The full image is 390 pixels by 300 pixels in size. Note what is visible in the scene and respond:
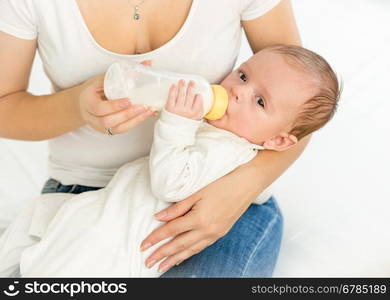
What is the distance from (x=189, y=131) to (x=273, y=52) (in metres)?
0.28

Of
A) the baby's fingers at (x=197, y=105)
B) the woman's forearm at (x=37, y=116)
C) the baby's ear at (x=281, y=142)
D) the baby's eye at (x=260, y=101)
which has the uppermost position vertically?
the baby's fingers at (x=197, y=105)

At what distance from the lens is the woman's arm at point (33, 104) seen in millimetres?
1182

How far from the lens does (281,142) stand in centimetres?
135

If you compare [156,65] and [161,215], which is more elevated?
[156,65]

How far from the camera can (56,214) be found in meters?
1.28

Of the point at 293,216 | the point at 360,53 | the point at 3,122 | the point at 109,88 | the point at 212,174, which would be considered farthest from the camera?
the point at 360,53

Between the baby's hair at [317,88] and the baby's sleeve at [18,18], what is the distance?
1.64ft

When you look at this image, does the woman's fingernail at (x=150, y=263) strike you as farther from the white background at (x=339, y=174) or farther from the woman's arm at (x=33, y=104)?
the white background at (x=339, y=174)

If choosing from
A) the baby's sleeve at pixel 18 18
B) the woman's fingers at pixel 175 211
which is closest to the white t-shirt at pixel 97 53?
the baby's sleeve at pixel 18 18

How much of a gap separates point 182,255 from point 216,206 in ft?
0.40

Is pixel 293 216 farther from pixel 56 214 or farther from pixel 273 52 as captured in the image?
pixel 56 214

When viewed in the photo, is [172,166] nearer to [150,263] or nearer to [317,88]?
[150,263]

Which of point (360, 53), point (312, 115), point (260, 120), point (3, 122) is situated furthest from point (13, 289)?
point (360, 53)

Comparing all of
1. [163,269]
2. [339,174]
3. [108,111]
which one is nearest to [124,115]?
[108,111]
